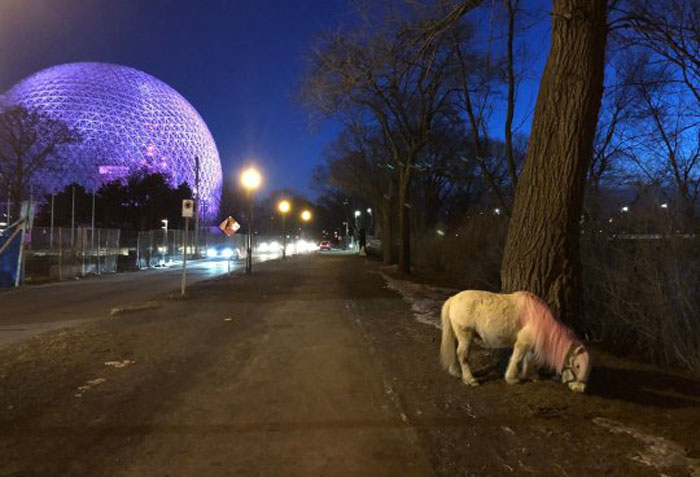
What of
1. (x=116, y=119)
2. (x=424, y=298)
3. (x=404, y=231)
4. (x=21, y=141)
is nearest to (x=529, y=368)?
(x=424, y=298)

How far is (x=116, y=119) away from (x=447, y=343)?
78841 mm

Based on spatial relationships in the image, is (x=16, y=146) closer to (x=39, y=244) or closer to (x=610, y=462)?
(x=39, y=244)

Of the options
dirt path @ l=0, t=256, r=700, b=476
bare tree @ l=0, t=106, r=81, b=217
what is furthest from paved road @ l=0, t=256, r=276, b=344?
bare tree @ l=0, t=106, r=81, b=217

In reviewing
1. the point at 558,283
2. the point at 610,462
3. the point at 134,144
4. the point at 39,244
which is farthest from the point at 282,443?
the point at 134,144

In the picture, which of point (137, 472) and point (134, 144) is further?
point (134, 144)

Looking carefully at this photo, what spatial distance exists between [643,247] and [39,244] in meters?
29.6

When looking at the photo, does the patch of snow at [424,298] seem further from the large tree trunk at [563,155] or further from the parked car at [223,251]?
the parked car at [223,251]

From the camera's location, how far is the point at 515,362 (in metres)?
6.63

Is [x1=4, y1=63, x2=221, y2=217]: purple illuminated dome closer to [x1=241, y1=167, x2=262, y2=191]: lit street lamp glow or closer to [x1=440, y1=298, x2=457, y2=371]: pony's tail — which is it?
[x1=241, y1=167, x2=262, y2=191]: lit street lamp glow

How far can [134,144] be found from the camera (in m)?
77.4

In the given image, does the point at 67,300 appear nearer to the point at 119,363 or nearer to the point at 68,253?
the point at 119,363

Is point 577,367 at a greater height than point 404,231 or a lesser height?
lesser

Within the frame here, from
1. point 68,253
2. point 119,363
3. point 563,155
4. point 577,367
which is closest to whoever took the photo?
point 577,367

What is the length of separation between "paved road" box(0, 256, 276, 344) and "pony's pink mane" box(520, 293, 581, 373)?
30.6ft
